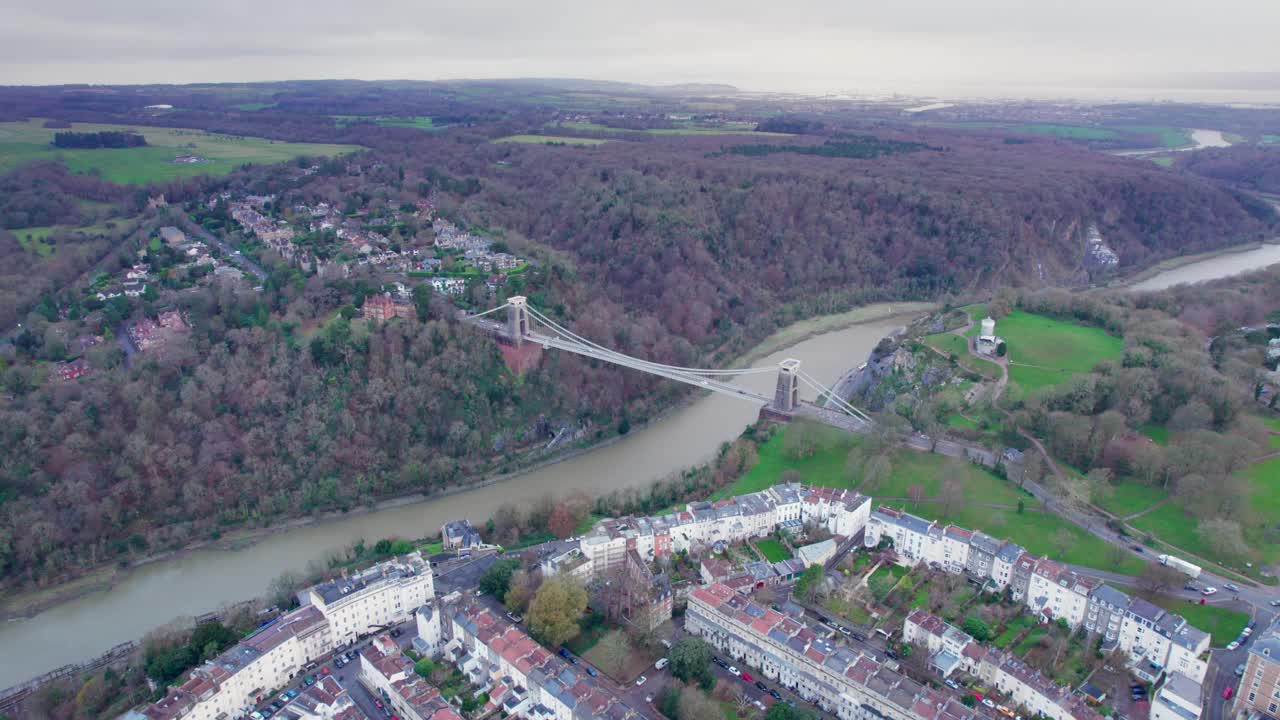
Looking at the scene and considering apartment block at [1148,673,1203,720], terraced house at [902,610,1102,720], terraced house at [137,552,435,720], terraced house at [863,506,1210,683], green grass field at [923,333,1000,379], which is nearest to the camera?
apartment block at [1148,673,1203,720]

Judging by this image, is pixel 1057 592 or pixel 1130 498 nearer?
pixel 1057 592

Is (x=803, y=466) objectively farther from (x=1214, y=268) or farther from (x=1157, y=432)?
(x=1214, y=268)

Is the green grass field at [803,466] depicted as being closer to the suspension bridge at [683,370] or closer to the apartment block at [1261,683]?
the suspension bridge at [683,370]

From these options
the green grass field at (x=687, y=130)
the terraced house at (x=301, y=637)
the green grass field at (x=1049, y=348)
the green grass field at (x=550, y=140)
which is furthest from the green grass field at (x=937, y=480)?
the green grass field at (x=687, y=130)

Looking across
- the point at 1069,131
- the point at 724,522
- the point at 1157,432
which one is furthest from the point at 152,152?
the point at 1069,131

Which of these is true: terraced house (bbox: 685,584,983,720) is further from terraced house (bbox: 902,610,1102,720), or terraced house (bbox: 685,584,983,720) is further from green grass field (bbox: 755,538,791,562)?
green grass field (bbox: 755,538,791,562)

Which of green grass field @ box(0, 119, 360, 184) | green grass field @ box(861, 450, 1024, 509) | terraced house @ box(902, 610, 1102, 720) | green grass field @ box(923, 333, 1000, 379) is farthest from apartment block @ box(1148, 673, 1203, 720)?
green grass field @ box(0, 119, 360, 184)

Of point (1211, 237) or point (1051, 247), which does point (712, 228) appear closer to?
point (1051, 247)
